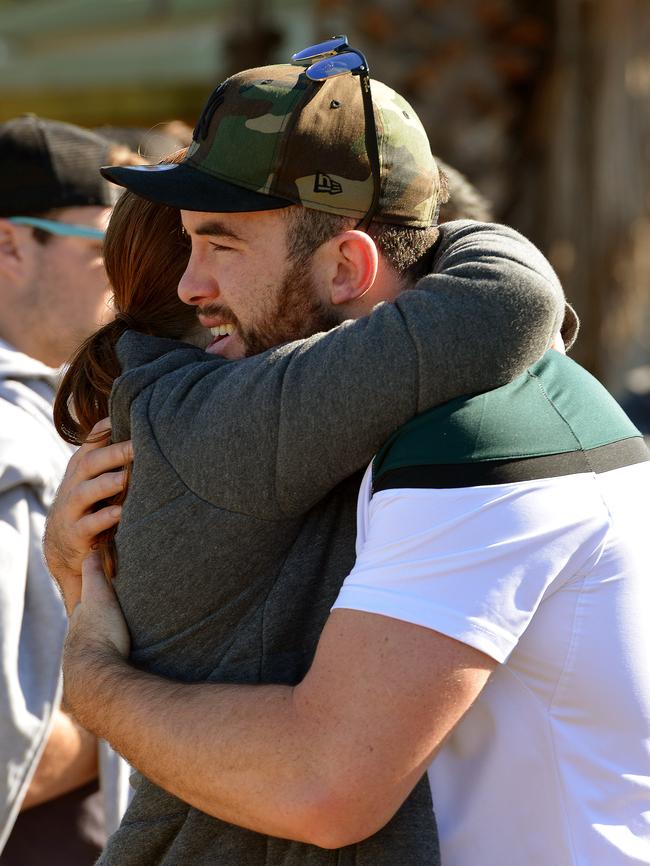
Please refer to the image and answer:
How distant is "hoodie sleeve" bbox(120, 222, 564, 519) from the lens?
4.94 feet

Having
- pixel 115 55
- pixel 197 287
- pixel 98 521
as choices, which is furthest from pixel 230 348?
pixel 115 55

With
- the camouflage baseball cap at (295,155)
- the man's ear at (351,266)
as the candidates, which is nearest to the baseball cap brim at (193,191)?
the camouflage baseball cap at (295,155)

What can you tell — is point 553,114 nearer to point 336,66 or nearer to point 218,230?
point 336,66

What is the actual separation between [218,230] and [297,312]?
0.19 meters

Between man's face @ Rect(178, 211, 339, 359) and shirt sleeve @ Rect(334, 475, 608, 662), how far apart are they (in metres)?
0.44

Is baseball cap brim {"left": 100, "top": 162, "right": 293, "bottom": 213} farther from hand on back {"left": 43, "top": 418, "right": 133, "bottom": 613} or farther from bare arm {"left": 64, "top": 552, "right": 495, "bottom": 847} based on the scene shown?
bare arm {"left": 64, "top": 552, "right": 495, "bottom": 847}

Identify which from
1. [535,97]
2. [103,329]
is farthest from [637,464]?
[535,97]

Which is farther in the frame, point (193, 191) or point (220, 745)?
point (193, 191)

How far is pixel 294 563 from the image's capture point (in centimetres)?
165

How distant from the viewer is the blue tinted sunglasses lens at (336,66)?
180 centimetres

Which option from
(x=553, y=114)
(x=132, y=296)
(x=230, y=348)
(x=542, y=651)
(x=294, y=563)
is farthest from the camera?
(x=553, y=114)

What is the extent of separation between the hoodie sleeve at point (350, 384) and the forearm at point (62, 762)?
140 centimetres

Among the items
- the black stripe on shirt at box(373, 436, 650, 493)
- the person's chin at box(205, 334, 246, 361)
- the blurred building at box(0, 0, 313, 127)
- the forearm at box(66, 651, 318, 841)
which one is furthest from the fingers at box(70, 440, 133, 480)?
the blurred building at box(0, 0, 313, 127)

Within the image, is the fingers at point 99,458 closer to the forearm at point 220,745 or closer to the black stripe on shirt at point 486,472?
the forearm at point 220,745
